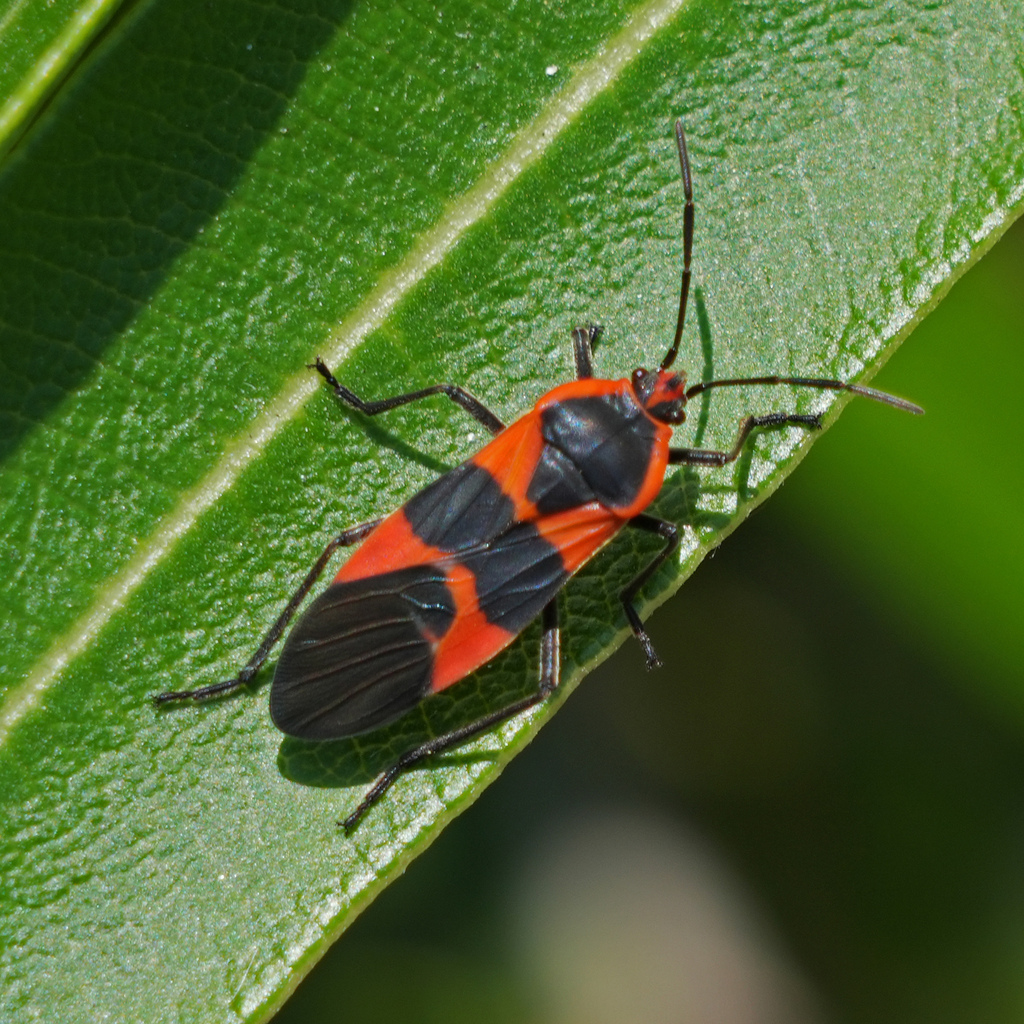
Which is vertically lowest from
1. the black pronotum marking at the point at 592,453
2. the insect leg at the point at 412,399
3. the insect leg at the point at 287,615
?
the insect leg at the point at 287,615

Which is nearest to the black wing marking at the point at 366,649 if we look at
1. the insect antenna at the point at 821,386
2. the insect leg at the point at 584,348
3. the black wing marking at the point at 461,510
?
the black wing marking at the point at 461,510

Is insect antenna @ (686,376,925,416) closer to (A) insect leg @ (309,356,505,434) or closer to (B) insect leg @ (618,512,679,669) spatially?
(B) insect leg @ (618,512,679,669)

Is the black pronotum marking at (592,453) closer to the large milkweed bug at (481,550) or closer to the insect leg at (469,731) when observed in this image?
the large milkweed bug at (481,550)

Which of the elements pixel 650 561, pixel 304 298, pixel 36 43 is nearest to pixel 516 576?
pixel 650 561

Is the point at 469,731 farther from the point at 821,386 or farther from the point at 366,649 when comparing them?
the point at 821,386

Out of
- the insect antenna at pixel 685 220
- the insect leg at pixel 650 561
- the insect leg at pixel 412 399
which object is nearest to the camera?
the insect antenna at pixel 685 220

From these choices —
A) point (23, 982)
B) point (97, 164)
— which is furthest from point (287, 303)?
point (23, 982)

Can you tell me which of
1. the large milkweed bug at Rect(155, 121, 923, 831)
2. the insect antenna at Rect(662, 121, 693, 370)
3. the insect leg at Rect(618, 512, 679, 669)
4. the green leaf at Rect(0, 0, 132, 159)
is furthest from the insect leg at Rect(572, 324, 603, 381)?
the green leaf at Rect(0, 0, 132, 159)
